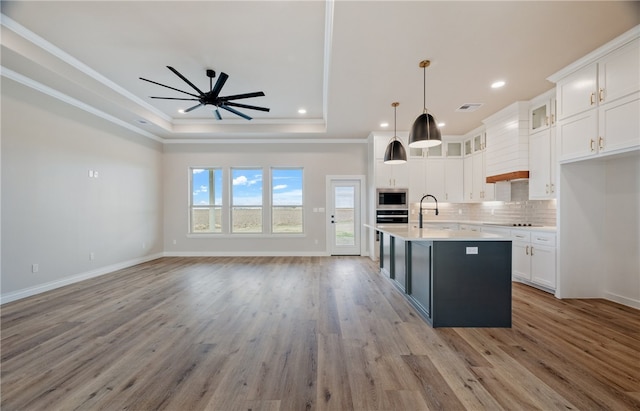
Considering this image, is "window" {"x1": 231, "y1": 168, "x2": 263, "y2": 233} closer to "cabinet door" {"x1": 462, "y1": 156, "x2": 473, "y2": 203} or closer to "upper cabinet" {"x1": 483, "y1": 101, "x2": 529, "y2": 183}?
"cabinet door" {"x1": 462, "y1": 156, "x2": 473, "y2": 203}

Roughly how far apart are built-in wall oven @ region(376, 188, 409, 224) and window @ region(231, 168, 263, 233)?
3.06 meters

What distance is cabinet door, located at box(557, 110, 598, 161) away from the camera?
3.12 m

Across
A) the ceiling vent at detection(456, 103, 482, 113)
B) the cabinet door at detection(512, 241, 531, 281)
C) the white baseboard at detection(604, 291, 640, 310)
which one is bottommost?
the white baseboard at detection(604, 291, 640, 310)

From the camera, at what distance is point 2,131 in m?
3.49

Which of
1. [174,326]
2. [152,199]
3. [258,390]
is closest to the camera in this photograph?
[258,390]

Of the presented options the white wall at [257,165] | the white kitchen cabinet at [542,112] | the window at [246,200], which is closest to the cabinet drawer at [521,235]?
the white kitchen cabinet at [542,112]

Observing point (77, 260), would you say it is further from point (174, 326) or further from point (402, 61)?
point (402, 61)

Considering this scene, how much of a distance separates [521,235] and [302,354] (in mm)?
3984

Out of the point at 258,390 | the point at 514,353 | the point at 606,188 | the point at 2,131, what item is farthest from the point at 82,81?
the point at 606,188

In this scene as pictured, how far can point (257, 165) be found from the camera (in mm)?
6867

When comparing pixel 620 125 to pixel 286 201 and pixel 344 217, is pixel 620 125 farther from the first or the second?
pixel 286 201

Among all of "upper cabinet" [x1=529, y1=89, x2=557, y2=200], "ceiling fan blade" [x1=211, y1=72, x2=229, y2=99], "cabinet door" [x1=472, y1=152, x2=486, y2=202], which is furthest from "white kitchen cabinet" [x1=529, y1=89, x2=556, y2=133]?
"ceiling fan blade" [x1=211, y1=72, x2=229, y2=99]

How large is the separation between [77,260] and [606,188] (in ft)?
→ 26.7

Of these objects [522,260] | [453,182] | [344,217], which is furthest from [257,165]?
[522,260]
